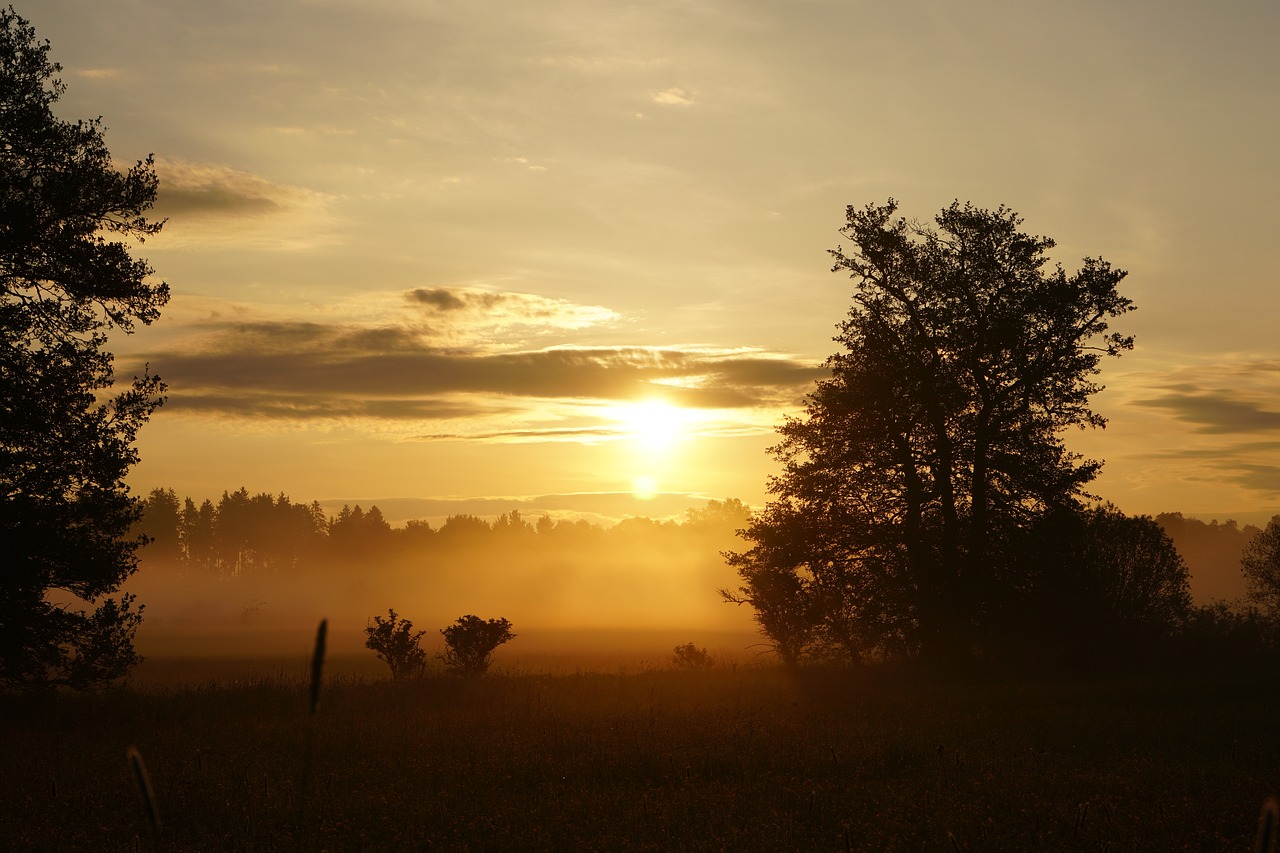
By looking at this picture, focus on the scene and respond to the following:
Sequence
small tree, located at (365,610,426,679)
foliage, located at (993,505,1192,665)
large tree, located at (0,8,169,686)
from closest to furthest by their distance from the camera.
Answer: large tree, located at (0,8,169,686), small tree, located at (365,610,426,679), foliage, located at (993,505,1192,665)

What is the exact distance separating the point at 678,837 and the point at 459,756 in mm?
4857

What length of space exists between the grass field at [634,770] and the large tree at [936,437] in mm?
6849

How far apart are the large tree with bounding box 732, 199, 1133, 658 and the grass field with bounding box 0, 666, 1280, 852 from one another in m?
6.85

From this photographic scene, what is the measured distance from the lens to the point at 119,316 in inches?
681

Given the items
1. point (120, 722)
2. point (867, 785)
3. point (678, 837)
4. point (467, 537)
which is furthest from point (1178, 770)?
point (467, 537)

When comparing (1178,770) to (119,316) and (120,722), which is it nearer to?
(120,722)

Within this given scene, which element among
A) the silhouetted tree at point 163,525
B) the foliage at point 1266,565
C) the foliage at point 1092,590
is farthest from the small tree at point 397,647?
the silhouetted tree at point 163,525

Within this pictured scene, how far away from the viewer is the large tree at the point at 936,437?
26.1m

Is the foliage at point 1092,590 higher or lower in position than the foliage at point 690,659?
higher

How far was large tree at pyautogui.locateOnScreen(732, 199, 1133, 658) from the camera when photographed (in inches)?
1028

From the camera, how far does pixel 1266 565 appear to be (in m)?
55.5

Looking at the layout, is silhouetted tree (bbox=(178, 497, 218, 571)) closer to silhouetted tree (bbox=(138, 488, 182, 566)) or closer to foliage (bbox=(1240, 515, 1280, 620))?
silhouetted tree (bbox=(138, 488, 182, 566))

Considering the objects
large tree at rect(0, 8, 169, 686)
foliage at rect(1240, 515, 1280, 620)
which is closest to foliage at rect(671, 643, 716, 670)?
large tree at rect(0, 8, 169, 686)

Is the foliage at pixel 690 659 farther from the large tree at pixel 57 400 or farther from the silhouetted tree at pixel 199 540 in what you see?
the silhouetted tree at pixel 199 540
